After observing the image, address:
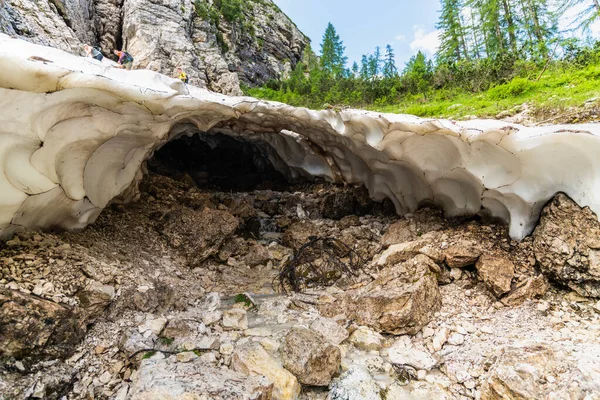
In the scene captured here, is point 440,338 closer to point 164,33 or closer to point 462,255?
point 462,255

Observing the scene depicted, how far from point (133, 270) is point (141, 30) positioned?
54.6 ft

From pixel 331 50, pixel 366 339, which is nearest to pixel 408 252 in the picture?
pixel 366 339

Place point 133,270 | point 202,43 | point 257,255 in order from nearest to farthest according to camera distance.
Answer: point 133,270, point 257,255, point 202,43

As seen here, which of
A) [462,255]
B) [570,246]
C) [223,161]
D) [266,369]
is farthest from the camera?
[223,161]

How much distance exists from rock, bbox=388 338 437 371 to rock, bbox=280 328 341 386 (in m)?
0.53

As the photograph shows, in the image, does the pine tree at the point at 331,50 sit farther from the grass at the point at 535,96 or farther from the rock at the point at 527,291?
the rock at the point at 527,291

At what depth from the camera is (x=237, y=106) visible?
427cm

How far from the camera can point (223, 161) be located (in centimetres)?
1148

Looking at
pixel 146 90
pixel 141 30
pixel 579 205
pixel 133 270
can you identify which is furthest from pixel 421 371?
pixel 141 30

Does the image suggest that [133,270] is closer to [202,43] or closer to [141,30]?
[141,30]

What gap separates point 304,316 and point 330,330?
0.45 m

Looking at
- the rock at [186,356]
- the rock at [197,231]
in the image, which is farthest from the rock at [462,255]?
the rock at [197,231]

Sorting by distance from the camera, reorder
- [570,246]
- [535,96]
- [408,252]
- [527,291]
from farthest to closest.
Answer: [535,96]
[408,252]
[527,291]
[570,246]

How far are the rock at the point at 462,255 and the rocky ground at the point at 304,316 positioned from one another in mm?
16
